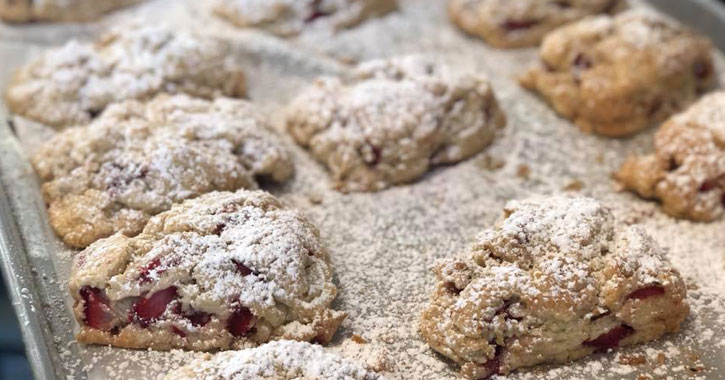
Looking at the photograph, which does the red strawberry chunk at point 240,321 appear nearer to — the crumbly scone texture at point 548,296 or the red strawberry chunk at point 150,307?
the red strawberry chunk at point 150,307

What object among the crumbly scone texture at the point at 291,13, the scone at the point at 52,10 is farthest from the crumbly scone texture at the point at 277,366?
the scone at the point at 52,10

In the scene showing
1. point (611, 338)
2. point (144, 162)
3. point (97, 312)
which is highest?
point (144, 162)

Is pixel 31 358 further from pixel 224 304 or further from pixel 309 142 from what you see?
pixel 309 142

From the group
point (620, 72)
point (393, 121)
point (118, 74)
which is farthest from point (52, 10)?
point (620, 72)

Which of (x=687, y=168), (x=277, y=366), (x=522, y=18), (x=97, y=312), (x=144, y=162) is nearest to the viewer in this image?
(x=277, y=366)

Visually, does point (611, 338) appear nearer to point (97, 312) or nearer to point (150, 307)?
point (150, 307)

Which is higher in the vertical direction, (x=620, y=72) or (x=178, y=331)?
(x=620, y=72)

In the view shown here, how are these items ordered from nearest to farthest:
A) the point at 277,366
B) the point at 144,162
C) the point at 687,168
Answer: the point at 277,366, the point at 144,162, the point at 687,168
